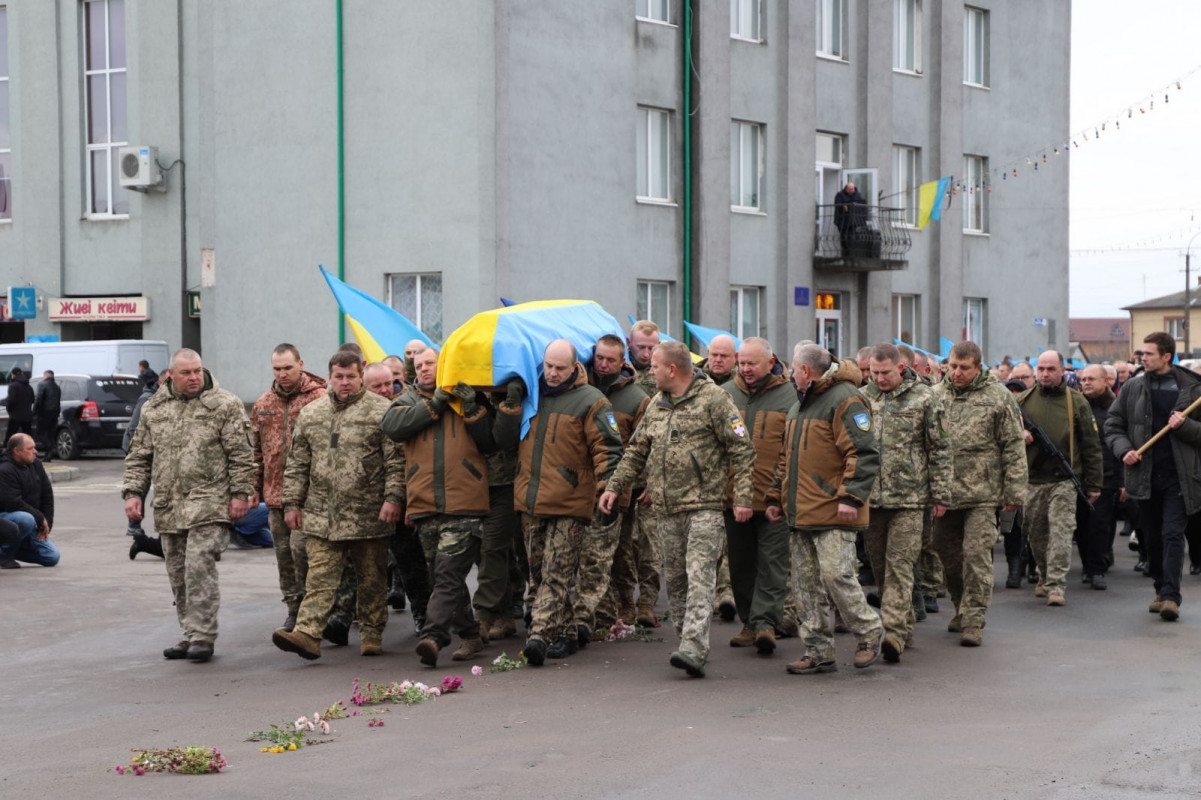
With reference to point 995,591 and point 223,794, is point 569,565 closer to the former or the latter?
point 223,794

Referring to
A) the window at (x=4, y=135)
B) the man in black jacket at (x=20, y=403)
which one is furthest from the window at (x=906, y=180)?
the window at (x=4, y=135)

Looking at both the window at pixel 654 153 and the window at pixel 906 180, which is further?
the window at pixel 906 180

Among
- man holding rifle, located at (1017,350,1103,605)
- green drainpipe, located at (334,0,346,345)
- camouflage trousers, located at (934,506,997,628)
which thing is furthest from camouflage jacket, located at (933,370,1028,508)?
green drainpipe, located at (334,0,346,345)

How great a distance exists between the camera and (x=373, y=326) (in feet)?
45.8

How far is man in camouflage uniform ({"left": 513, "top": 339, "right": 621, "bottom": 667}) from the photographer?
31.1 feet

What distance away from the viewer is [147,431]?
398 inches

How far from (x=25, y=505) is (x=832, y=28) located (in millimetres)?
22128

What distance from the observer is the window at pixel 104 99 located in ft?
111

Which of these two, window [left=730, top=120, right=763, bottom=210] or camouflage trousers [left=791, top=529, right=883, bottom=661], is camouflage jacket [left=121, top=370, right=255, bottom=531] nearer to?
camouflage trousers [left=791, top=529, right=883, bottom=661]

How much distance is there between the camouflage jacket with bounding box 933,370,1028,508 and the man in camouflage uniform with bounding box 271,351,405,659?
3701 millimetres

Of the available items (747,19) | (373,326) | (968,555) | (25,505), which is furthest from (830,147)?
(968,555)

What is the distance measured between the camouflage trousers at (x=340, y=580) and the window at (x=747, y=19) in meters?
21.9

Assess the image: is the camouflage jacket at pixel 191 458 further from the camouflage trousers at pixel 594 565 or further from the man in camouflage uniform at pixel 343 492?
the camouflage trousers at pixel 594 565

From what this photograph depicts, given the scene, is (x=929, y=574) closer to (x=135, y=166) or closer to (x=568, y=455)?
(x=568, y=455)
